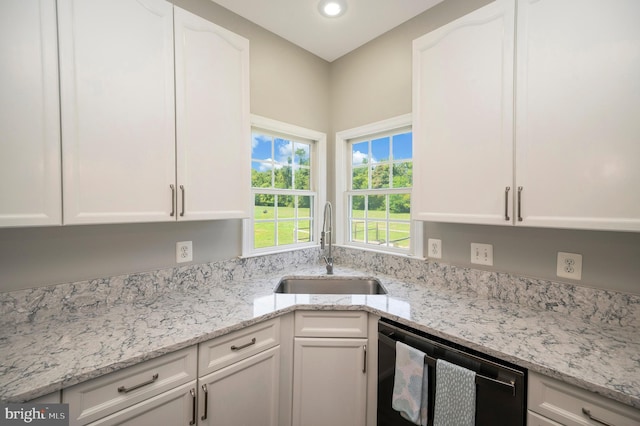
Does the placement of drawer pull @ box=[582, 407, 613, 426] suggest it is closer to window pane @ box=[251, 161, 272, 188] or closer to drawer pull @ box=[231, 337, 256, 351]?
drawer pull @ box=[231, 337, 256, 351]

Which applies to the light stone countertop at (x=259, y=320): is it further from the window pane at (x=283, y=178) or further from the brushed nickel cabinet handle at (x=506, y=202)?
the window pane at (x=283, y=178)

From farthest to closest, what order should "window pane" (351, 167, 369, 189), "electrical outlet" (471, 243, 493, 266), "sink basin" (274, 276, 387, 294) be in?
"window pane" (351, 167, 369, 189), "sink basin" (274, 276, 387, 294), "electrical outlet" (471, 243, 493, 266)

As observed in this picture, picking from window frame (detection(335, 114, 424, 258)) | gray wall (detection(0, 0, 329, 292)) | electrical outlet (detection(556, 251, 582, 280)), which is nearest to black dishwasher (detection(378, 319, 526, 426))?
electrical outlet (detection(556, 251, 582, 280))

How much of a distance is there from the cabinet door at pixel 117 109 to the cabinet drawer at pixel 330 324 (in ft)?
2.98

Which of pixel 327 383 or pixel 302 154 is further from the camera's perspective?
pixel 302 154

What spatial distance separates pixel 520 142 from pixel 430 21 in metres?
1.20

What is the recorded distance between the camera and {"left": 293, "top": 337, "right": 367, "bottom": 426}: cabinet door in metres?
1.55

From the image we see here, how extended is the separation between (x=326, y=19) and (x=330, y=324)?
205 centimetres

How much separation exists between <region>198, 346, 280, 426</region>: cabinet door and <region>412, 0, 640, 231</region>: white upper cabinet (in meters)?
1.21

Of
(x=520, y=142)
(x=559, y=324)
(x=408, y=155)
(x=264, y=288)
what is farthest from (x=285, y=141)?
(x=559, y=324)

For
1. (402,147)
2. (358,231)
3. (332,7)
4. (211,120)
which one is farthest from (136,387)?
(332,7)

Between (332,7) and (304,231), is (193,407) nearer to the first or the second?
(304,231)

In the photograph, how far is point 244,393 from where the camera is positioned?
4.49ft

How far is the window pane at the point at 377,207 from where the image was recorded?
233 centimetres
